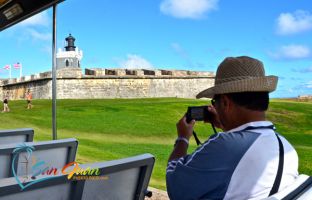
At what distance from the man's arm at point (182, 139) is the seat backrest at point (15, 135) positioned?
2.00m

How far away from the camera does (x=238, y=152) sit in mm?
1653

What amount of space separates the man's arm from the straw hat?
0.51ft

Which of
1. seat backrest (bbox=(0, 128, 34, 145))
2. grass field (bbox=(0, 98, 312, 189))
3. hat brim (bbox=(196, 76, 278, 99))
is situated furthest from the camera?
grass field (bbox=(0, 98, 312, 189))

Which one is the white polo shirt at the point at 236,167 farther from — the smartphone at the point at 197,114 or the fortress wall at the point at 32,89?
the fortress wall at the point at 32,89

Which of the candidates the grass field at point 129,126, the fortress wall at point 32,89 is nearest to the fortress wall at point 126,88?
the fortress wall at point 32,89

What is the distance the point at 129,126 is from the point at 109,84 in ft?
49.9

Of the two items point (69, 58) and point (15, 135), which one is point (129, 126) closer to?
point (15, 135)

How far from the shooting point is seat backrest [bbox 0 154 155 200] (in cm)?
160

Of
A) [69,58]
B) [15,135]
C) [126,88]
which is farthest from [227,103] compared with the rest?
[69,58]

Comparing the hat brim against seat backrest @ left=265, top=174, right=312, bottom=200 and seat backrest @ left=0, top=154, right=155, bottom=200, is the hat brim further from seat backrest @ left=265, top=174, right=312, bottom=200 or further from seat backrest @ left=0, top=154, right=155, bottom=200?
seat backrest @ left=0, top=154, right=155, bottom=200

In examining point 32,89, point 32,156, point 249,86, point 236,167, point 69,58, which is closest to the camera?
point 236,167

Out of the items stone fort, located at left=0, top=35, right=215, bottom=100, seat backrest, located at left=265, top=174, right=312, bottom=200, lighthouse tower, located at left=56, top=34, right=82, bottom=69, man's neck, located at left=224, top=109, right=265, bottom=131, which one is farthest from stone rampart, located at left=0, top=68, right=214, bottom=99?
seat backrest, located at left=265, top=174, right=312, bottom=200

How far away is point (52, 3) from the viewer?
445 cm

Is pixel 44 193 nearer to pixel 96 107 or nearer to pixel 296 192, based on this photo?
pixel 296 192
